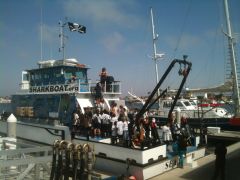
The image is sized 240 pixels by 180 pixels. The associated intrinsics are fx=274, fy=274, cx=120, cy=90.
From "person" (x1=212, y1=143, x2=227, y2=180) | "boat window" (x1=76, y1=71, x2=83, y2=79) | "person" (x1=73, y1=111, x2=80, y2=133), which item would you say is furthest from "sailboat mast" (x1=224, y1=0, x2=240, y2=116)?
"boat window" (x1=76, y1=71, x2=83, y2=79)

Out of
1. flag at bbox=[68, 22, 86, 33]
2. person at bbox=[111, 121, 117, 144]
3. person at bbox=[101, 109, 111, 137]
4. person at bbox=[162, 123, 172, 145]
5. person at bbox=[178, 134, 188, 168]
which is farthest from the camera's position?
flag at bbox=[68, 22, 86, 33]

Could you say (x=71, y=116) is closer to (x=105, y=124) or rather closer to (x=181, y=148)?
(x=105, y=124)

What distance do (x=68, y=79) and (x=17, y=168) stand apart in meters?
7.29

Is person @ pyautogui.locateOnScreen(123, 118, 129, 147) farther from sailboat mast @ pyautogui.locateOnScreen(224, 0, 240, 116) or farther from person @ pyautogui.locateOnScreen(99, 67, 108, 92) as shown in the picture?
sailboat mast @ pyautogui.locateOnScreen(224, 0, 240, 116)

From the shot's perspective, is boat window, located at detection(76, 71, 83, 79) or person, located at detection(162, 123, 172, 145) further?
boat window, located at detection(76, 71, 83, 79)

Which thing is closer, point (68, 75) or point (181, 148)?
point (181, 148)

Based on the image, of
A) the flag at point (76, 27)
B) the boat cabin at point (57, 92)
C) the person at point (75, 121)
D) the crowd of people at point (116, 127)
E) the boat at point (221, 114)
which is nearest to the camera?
the crowd of people at point (116, 127)

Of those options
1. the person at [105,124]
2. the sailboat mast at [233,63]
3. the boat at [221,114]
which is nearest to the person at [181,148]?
the boat at [221,114]

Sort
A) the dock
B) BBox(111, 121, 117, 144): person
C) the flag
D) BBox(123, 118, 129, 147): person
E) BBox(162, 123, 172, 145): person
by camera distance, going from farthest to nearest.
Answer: the flag → BBox(162, 123, 172, 145): person → BBox(111, 121, 117, 144): person → BBox(123, 118, 129, 147): person → the dock

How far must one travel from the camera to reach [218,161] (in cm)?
938

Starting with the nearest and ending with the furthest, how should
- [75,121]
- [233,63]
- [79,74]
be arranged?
[75,121]
[233,63]
[79,74]

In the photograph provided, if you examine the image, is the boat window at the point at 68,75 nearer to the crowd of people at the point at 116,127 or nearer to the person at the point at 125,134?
the crowd of people at the point at 116,127

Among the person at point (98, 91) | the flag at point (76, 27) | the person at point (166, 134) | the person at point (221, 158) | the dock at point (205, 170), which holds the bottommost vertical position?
the dock at point (205, 170)

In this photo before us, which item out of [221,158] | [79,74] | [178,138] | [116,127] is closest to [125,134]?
[116,127]
